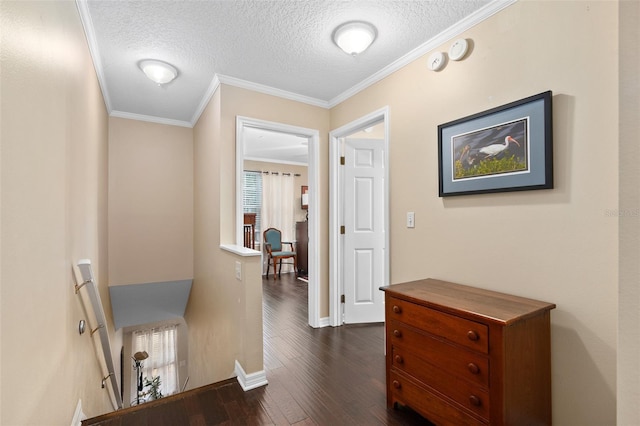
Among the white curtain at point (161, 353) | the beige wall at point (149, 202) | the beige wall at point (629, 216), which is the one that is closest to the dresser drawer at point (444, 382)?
the beige wall at point (629, 216)

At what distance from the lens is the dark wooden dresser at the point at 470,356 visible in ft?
4.46

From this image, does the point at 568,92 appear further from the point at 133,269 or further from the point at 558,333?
the point at 133,269

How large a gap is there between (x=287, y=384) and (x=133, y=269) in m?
2.96

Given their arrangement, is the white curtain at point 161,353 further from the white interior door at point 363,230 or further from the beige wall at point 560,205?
the beige wall at point 560,205

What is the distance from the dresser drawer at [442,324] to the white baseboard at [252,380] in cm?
106

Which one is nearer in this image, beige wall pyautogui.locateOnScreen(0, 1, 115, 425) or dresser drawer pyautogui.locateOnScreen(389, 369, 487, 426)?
beige wall pyautogui.locateOnScreen(0, 1, 115, 425)

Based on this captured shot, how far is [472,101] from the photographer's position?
1.97 metres

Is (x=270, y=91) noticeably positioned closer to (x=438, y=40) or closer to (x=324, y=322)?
(x=438, y=40)

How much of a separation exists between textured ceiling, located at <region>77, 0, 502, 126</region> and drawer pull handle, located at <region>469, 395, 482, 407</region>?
2208 mm

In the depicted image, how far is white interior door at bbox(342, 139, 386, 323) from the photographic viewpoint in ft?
10.9

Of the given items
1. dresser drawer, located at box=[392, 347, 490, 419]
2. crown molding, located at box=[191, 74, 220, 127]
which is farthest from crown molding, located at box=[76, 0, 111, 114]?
dresser drawer, located at box=[392, 347, 490, 419]

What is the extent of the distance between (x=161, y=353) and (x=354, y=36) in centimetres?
567

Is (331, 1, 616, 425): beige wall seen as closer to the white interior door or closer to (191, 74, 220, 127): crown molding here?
the white interior door

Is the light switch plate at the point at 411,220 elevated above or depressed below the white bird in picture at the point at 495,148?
below
